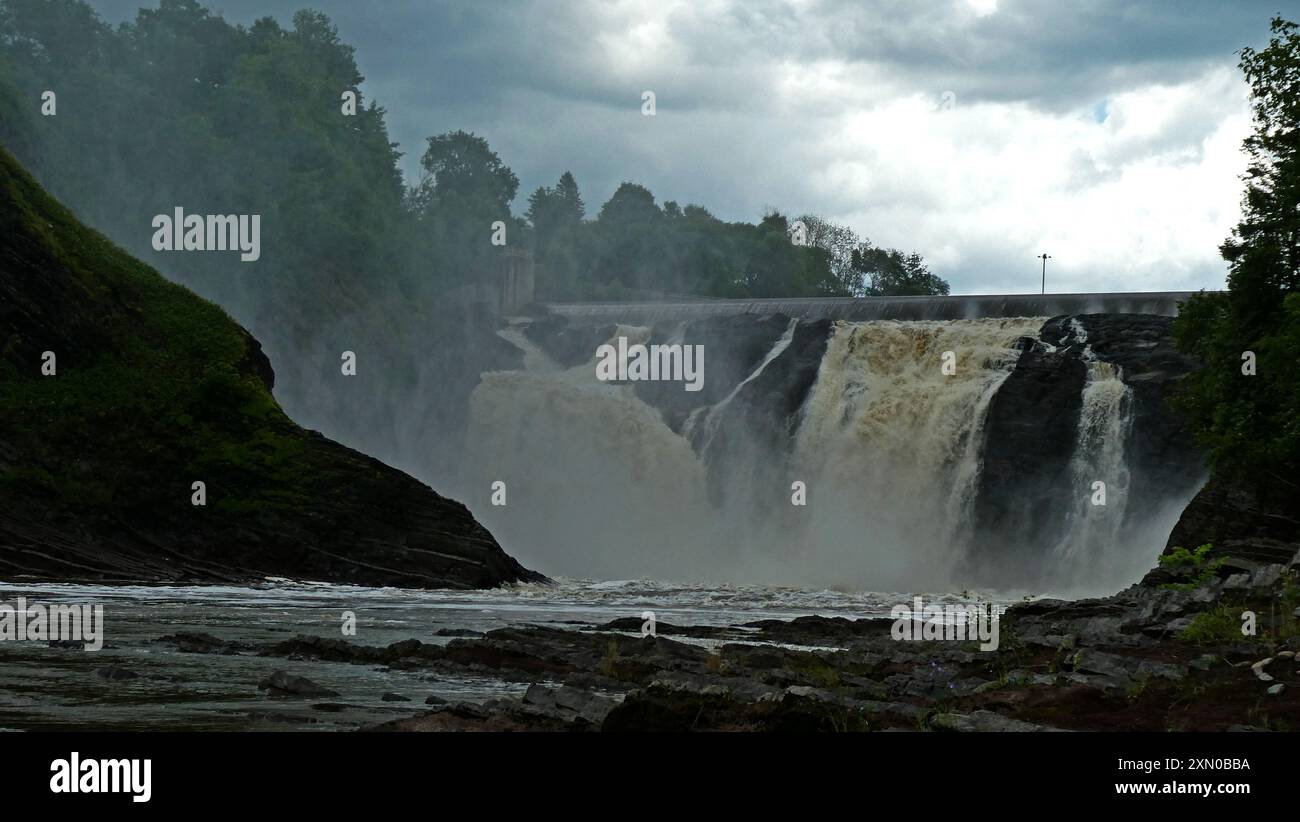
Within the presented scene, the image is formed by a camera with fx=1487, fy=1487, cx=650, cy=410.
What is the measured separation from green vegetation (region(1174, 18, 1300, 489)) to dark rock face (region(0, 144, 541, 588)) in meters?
21.0

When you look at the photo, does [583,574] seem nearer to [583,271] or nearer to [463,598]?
[463,598]

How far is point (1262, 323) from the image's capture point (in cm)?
4025

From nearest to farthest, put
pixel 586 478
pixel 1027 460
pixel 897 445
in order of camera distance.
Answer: pixel 1027 460
pixel 897 445
pixel 586 478

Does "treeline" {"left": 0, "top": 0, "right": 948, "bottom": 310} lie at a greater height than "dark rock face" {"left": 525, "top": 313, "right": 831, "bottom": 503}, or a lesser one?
greater

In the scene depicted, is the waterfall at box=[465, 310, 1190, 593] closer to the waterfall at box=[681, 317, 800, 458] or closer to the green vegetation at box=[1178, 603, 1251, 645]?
the waterfall at box=[681, 317, 800, 458]

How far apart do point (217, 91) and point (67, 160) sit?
13109 mm

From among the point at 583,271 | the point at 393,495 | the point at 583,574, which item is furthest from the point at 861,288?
the point at 393,495

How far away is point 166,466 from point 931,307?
33299 mm

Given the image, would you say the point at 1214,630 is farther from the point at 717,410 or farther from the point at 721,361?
the point at 721,361

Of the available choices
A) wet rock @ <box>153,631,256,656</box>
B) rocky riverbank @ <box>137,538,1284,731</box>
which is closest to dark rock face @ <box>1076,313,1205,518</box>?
rocky riverbank @ <box>137,538,1284,731</box>

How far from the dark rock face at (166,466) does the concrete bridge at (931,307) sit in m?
24.2

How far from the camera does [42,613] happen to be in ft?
85.3

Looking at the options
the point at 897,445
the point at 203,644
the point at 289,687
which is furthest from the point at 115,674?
the point at 897,445

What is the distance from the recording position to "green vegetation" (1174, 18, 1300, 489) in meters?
37.9
